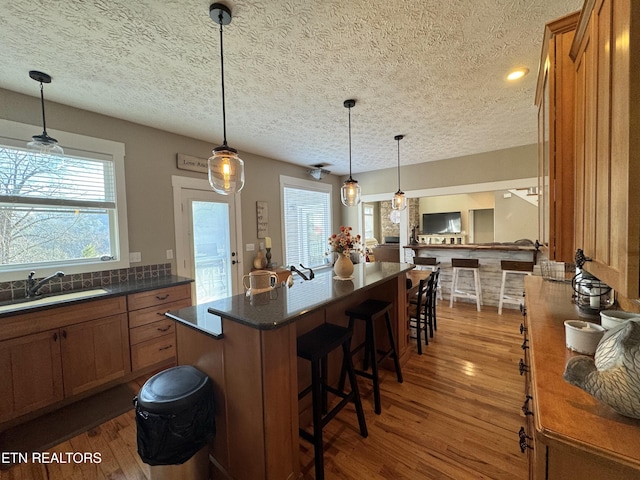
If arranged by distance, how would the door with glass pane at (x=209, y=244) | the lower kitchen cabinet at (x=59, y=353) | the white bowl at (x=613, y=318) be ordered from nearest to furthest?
the white bowl at (x=613, y=318)
the lower kitchen cabinet at (x=59, y=353)
the door with glass pane at (x=209, y=244)

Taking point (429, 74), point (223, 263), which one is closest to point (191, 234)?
point (223, 263)

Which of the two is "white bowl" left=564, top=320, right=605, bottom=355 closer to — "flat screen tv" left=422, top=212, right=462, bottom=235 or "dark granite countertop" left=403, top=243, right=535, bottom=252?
"dark granite countertop" left=403, top=243, right=535, bottom=252

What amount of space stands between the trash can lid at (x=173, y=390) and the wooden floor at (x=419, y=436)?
660mm

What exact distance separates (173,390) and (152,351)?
1.60 m

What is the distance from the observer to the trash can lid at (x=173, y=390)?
4.25 feet

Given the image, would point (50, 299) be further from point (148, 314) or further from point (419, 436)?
point (419, 436)

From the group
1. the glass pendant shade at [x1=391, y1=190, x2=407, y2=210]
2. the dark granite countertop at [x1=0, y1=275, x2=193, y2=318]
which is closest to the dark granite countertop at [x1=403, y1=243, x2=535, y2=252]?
A: the glass pendant shade at [x1=391, y1=190, x2=407, y2=210]

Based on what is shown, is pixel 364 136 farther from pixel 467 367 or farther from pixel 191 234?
pixel 467 367

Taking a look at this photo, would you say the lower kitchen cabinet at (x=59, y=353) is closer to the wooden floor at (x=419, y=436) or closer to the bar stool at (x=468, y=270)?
the wooden floor at (x=419, y=436)

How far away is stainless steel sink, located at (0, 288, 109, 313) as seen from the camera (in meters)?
1.97

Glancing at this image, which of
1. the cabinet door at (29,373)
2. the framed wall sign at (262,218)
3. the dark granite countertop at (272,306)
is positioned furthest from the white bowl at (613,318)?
the framed wall sign at (262,218)

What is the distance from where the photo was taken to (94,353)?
2.27 meters

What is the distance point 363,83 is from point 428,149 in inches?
93.1

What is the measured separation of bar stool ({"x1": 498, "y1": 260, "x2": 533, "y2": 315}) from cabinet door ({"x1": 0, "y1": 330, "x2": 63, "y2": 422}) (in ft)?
17.6
